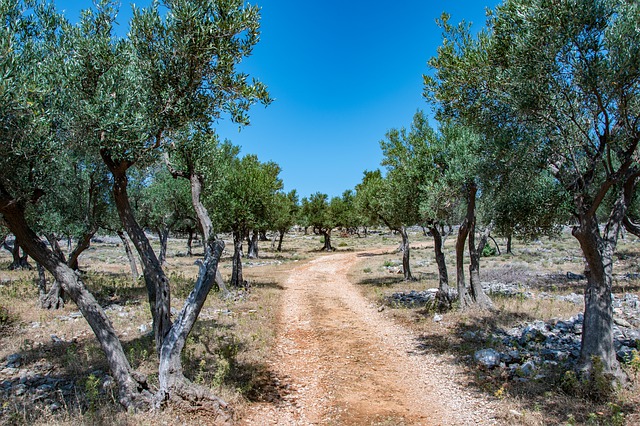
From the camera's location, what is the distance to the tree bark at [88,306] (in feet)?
24.1

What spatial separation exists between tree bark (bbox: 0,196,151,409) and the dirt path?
2241 mm

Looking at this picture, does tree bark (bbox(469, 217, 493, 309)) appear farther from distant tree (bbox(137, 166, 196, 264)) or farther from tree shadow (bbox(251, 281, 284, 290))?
distant tree (bbox(137, 166, 196, 264))

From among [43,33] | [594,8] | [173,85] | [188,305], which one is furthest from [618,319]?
[43,33]

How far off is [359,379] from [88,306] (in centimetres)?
662

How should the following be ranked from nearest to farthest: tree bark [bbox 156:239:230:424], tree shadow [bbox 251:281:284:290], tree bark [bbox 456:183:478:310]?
tree bark [bbox 156:239:230:424] < tree bark [bbox 456:183:478:310] < tree shadow [bbox 251:281:284:290]

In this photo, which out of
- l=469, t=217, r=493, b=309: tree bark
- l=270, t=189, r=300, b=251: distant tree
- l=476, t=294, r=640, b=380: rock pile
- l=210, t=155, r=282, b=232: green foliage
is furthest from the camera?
l=270, t=189, r=300, b=251: distant tree

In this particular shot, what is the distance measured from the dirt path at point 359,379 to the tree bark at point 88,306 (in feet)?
7.35

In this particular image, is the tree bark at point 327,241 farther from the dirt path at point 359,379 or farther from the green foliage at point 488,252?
the dirt path at point 359,379

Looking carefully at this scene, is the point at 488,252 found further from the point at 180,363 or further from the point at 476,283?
the point at 180,363

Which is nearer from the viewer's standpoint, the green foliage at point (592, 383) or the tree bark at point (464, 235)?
the green foliage at point (592, 383)

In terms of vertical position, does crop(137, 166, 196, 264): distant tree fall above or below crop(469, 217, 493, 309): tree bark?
above

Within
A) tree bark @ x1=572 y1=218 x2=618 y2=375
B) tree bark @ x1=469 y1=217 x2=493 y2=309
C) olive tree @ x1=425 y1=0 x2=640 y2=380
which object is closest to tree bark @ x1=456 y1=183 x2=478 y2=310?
tree bark @ x1=469 y1=217 x2=493 y2=309

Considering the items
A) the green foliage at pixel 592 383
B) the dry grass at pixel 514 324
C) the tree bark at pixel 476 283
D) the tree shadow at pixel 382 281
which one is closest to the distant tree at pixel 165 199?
the tree shadow at pixel 382 281

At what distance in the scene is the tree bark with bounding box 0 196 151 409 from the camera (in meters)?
7.34
